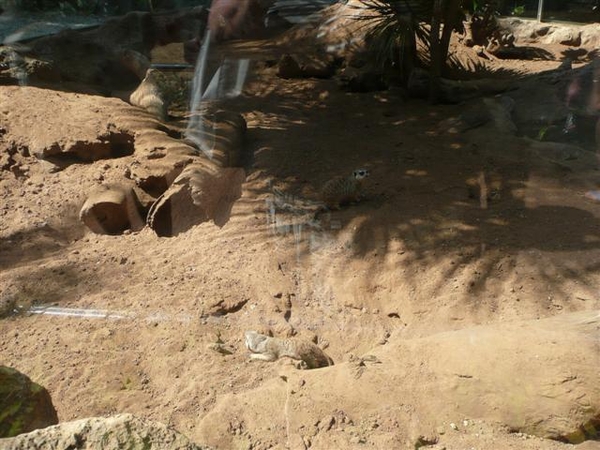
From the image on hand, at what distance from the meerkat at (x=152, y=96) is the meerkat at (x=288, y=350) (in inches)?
124

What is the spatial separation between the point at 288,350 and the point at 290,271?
0.85 meters

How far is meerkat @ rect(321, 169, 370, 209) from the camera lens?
4.67 meters

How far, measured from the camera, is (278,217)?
4.55 metres

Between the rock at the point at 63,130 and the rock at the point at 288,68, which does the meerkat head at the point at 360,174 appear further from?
the rock at the point at 288,68

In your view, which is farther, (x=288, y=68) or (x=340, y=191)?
(x=288, y=68)

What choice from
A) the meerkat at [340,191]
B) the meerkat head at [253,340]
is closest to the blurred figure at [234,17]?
the meerkat at [340,191]

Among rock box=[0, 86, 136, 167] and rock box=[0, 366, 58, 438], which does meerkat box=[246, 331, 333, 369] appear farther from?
rock box=[0, 86, 136, 167]

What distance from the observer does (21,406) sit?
90.7 inches

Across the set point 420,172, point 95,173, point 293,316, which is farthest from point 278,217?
point 95,173

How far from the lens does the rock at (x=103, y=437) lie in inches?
61.6

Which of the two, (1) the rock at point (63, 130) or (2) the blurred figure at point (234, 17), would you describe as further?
(2) the blurred figure at point (234, 17)

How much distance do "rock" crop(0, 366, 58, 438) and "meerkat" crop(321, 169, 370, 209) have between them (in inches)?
101

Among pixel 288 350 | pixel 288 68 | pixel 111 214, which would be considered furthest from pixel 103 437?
pixel 288 68

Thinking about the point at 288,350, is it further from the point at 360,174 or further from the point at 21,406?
the point at 360,174
